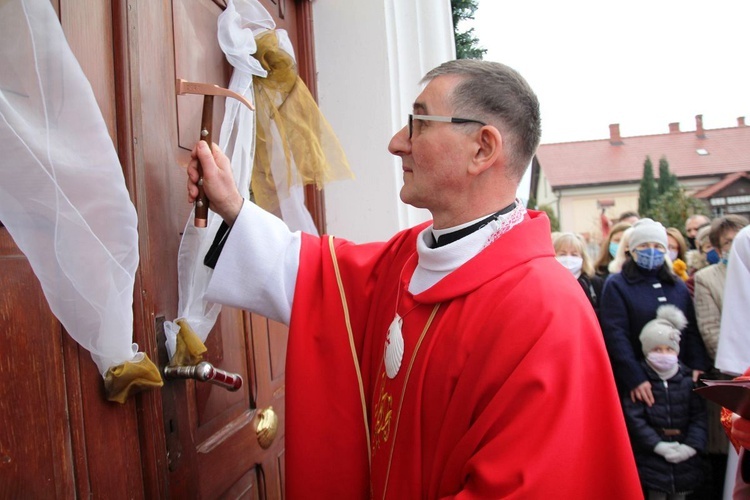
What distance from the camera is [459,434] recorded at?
145cm

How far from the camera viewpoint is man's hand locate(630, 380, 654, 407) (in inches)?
131

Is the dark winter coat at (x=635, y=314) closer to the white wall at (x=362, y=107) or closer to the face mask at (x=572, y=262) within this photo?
the face mask at (x=572, y=262)

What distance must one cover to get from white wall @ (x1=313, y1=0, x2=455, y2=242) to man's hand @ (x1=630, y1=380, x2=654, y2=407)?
149 cm

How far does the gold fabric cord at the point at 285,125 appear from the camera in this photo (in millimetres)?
2080

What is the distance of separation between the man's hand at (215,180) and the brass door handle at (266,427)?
29.0 inches

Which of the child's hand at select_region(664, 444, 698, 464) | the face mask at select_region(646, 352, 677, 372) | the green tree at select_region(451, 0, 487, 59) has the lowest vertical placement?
the child's hand at select_region(664, 444, 698, 464)

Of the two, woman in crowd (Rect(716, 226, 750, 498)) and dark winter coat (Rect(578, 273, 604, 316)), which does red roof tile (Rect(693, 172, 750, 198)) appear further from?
woman in crowd (Rect(716, 226, 750, 498))

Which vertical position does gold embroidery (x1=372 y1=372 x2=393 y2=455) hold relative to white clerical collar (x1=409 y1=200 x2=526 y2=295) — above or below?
below

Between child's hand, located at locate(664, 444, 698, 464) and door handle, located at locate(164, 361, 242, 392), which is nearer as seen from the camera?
door handle, located at locate(164, 361, 242, 392)

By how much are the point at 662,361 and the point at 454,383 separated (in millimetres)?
2245

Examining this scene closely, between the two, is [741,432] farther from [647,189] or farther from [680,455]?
[647,189]

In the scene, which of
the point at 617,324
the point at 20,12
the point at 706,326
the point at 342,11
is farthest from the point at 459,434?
the point at 706,326

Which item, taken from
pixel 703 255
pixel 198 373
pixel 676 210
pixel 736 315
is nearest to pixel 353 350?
pixel 198 373

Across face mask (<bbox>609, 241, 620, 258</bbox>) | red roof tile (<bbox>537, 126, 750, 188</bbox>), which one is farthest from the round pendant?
red roof tile (<bbox>537, 126, 750, 188</bbox>)
